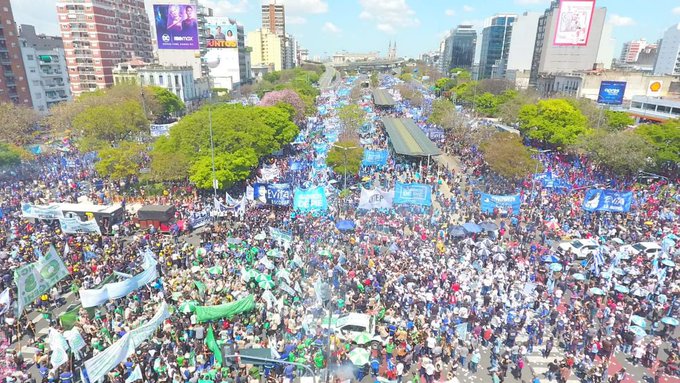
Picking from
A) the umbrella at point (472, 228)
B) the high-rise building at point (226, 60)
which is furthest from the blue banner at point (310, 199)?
the high-rise building at point (226, 60)

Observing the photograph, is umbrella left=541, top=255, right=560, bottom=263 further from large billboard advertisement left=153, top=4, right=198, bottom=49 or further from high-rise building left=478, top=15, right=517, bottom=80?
high-rise building left=478, top=15, right=517, bottom=80

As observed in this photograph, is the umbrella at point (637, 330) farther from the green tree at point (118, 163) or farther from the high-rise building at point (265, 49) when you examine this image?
the high-rise building at point (265, 49)

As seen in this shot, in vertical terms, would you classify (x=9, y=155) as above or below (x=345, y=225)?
above

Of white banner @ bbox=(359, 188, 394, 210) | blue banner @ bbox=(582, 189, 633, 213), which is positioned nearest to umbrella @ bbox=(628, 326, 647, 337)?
blue banner @ bbox=(582, 189, 633, 213)

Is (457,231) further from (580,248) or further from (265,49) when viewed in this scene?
(265,49)

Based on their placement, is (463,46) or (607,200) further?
(463,46)

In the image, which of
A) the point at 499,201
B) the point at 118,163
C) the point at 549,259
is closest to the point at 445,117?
the point at 499,201
